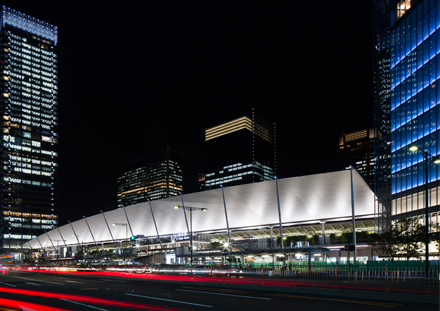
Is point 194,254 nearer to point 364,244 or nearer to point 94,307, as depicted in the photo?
point 364,244

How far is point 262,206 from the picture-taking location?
6306 centimetres

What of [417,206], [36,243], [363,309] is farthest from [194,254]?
[36,243]

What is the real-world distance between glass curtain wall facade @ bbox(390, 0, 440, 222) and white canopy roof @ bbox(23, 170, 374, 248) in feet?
17.4

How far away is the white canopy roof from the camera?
2111 inches

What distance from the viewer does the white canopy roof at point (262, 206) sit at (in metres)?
53.6

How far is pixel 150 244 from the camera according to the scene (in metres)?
87.1

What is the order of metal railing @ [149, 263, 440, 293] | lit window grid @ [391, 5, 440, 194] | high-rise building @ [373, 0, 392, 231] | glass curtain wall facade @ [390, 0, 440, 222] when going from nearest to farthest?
metal railing @ [149, 263, 440, 293] < glass curtain wall facade @ [390, 0, 440, 222] < lit window grid @ [391, 5, 440, 194] < high-rise building @ [373, 0, 392, 231]

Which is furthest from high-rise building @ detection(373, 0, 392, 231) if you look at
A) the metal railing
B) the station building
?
the metal railing

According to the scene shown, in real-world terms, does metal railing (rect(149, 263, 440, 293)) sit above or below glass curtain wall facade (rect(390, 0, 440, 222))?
below

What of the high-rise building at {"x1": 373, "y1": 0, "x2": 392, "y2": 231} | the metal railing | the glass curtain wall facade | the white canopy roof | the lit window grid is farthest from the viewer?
the high-rise building at {"x1": 373, "y1": 0, "x2": 392, "y2": 231}

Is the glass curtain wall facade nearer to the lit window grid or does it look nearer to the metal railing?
the lit window grid

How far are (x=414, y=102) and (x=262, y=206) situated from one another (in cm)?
2544

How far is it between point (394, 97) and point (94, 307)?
53.0m

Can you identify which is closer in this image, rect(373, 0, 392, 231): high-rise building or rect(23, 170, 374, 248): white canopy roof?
rect(23, 170, 374, 248): white canopy roof
